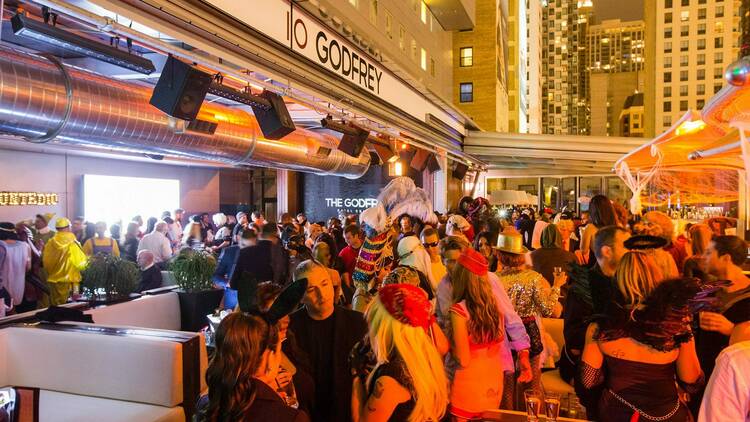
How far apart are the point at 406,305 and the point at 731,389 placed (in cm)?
110

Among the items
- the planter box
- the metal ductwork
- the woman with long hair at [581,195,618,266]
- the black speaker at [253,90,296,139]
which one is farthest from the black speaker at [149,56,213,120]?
the woman with long hair at [581,195,618,266]

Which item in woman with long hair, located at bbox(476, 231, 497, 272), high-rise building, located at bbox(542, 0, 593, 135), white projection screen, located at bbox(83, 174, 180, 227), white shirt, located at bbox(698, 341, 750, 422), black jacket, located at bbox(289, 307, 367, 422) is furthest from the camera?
high-rise building, located at bbox(542, 0, 593, 135)

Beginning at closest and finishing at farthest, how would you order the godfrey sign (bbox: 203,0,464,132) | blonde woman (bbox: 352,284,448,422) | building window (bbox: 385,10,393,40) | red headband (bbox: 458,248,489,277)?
blonde woman (bbox: 352,284,448,422) < red headband (bbox: 458,248,489,277) < the godfrey sign (bbox: 203,0,464,132) < building window (bbox: 385,10,393,40)

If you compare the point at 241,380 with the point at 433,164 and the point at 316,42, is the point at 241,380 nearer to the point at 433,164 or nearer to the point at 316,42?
the point at 316,42

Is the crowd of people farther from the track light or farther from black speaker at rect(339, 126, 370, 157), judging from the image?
black speaker at rect(339, 126, 370, 157)

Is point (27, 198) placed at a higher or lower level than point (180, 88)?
lower

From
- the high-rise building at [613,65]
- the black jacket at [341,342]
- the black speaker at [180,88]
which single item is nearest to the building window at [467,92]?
the black speaker at [180,88]

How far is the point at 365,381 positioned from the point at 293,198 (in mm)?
12153

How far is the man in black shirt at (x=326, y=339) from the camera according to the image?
8.75ft

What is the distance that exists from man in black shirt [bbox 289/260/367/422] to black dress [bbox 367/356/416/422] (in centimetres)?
61

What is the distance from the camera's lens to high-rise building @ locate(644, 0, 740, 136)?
262 feet

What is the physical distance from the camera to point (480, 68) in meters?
22.9

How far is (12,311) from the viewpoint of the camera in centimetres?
662

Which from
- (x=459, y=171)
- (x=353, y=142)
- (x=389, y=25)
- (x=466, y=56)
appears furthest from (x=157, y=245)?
(x=466, y=56)
